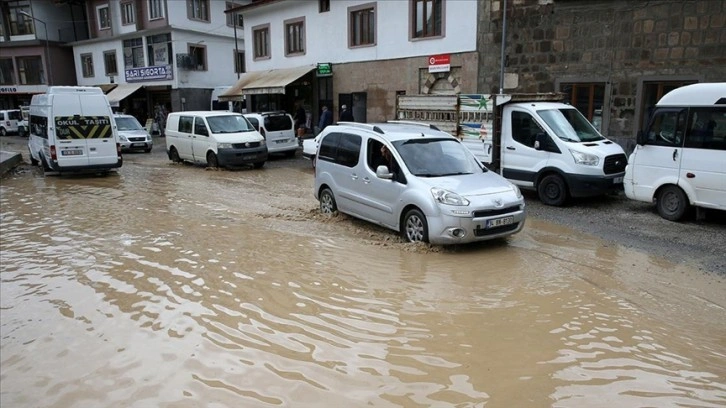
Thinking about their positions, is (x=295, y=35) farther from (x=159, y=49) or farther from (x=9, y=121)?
(x=9, y=121)

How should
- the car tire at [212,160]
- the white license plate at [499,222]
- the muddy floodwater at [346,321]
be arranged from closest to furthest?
1. the muddy floodwater at [346,321]
2. the white license plate at [499,222]
3. the car tire at [212,160]

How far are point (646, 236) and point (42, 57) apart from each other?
45772 mm

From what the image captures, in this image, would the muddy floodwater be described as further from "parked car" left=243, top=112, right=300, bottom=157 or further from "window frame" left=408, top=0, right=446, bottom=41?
"window frame" left=408, top=0, right=446, bottom=41

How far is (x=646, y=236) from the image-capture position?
8.38 m

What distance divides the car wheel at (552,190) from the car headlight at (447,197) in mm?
4435

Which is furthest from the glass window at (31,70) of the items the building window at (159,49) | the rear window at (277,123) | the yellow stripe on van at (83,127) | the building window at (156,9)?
the yellow stripe on van at (83,127)

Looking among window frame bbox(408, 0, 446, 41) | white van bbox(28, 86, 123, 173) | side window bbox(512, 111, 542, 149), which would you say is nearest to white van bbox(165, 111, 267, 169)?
white van bbox(28, 86, 123, 173)

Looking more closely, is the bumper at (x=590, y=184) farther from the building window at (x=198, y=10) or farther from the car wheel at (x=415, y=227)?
the building window at (x=198, y=10)

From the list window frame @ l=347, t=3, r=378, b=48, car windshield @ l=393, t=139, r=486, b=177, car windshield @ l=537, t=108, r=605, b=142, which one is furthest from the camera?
window frame @ l=347, t=3, r=378, b=48

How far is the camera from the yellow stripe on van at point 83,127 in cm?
1473

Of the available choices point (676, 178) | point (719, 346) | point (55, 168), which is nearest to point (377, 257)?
point (719, 346)

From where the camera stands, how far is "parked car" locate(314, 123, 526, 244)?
7254mm

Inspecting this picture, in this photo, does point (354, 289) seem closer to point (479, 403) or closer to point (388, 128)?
point (479, 403)

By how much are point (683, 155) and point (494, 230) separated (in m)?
4.19
